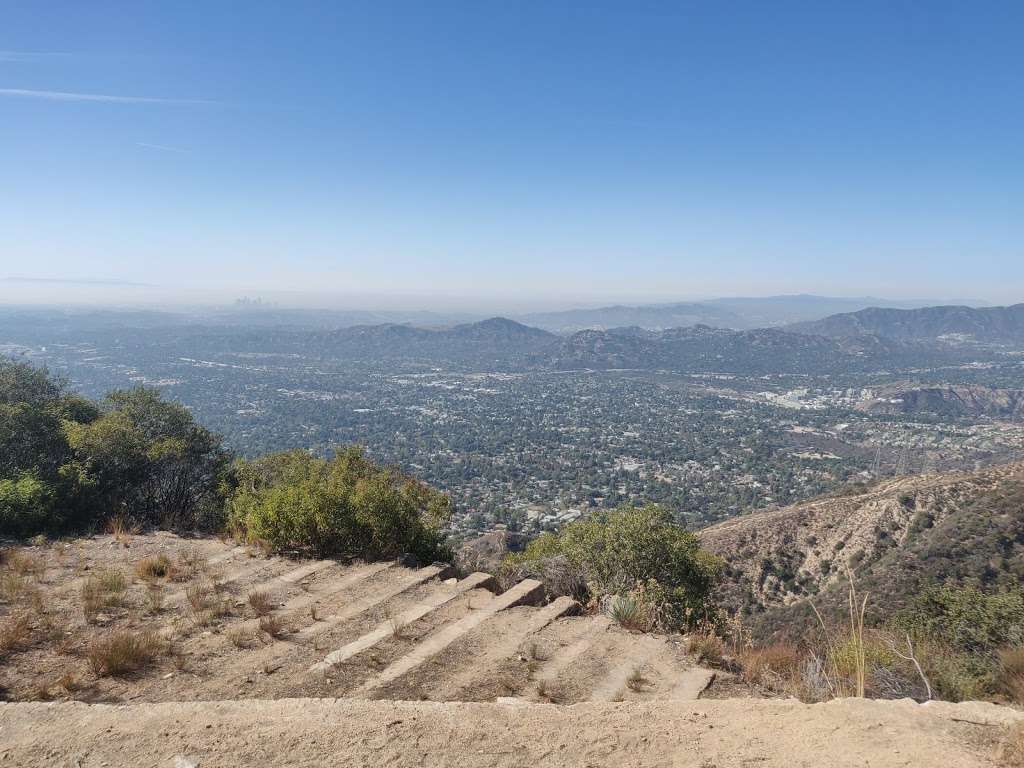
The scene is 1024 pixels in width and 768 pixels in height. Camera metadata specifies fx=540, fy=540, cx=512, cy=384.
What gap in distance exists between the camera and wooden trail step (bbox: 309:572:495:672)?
14.1ft

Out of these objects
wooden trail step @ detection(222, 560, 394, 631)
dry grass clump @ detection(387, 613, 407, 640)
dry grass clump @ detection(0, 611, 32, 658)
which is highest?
dry grass clump @ detection(0, 611, 32, 658)

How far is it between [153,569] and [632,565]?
7545 millimetres

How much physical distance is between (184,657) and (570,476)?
5767cm

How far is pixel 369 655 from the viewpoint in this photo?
4395 millimetres

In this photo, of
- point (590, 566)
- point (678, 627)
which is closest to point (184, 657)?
point (678, 627)

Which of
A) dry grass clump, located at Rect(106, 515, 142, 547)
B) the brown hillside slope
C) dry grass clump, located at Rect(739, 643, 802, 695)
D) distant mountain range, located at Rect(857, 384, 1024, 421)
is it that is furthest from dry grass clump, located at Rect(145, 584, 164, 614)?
distant mountain range, located at Rect(857, 384, 1024, 421)

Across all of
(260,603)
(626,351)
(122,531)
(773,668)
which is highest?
(260,603)

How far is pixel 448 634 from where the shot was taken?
494cm

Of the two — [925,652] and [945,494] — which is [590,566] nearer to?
[925,652]

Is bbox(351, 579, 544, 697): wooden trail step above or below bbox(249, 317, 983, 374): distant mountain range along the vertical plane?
above

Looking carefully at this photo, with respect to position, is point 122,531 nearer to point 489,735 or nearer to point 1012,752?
point 489,735

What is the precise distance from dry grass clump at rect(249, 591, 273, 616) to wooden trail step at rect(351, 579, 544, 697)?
162 cm

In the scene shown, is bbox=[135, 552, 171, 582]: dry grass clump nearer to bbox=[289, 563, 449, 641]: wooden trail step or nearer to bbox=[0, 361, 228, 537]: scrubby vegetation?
bbox=[289, 563, 449, 641]: wooden trail step

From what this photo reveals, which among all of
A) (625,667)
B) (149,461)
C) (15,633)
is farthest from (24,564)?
(625,667)
